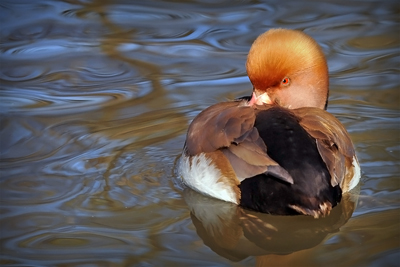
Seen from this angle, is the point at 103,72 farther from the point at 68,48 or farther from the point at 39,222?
the point at 39,222

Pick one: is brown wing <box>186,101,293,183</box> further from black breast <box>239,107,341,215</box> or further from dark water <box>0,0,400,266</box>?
dark water <box>0,0,400,266</box>

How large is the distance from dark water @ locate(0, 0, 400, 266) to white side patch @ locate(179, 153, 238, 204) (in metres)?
0.07

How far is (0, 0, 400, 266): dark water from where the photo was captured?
3.94 metres

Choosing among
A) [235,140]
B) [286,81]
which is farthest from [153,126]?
[235,140]

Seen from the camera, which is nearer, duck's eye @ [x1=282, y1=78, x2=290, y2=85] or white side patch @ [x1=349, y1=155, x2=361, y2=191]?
white side patch @ [x1=349, y1=155, x2=361, y2=191]

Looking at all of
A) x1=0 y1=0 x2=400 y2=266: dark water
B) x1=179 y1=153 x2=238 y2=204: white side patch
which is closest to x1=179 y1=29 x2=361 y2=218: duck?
x1=179 y1=153 x2=238 y2=204: white side patch

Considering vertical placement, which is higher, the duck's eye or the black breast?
the duck's eye

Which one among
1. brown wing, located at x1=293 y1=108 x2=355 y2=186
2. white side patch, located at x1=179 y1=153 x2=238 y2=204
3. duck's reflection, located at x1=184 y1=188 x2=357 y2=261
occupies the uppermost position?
brown wing, located at x1=293 y1=108 x2=355 y2=186

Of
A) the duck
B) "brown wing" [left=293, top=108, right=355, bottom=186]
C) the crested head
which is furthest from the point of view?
the crested head

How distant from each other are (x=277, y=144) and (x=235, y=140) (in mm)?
262

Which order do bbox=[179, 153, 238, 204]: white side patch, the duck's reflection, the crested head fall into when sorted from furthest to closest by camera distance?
the crested head, bbox=[179, 153, 238, 204]: white side patch, the duck's reflection

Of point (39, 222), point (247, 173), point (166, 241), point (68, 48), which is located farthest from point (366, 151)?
point (68, 48)

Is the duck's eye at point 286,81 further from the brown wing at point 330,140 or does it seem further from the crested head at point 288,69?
the brown wing at point 330,140

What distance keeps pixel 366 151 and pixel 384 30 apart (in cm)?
298
